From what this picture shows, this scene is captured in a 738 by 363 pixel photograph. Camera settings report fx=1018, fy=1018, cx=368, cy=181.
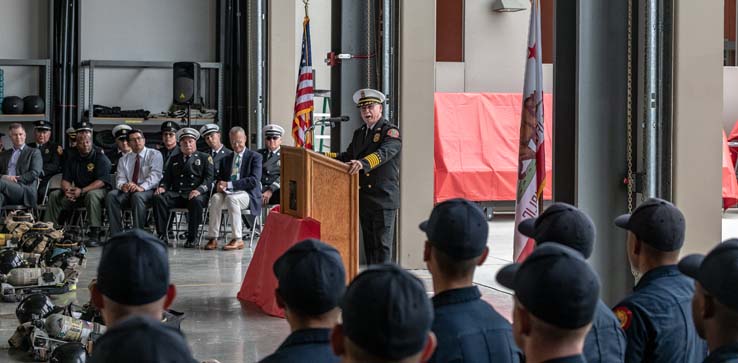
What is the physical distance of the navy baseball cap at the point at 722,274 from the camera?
234cm

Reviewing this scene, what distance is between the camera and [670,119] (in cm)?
521

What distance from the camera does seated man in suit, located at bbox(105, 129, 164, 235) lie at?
11.8 meters

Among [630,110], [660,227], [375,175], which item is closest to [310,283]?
[660,227]

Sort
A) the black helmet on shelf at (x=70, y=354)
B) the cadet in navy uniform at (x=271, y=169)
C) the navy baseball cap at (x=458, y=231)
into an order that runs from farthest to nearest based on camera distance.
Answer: the cadet in navy uniform at (x=271, y=169) → the black helmet on shelf at (x=70, y=354) → the navy baseball cap at (x=458, y=231)

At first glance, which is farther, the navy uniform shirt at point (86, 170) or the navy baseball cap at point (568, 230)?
the navy uniform shirt at point (86, 170)

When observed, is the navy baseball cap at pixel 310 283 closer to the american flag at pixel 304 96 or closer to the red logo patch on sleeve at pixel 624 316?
the red logo patch on sleeve at pixel 624 316

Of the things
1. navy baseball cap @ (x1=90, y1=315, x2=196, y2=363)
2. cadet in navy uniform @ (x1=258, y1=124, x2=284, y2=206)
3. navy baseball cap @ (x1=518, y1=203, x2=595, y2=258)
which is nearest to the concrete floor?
cadet in navy uniform @ (x1=258, y1=124, x2=284, y2=206)

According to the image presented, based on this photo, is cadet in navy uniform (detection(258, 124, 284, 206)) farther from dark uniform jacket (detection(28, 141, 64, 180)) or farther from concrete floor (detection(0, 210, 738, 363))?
dark uniform jacket (detection(28, 141, 64, 180))

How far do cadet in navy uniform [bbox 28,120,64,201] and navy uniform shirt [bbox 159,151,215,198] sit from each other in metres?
2.23

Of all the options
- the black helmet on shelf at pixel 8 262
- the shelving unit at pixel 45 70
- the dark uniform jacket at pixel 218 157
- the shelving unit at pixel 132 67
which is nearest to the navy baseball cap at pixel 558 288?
the black helmet on shelf at pixel 8 262

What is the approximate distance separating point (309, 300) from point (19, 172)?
11328 mm

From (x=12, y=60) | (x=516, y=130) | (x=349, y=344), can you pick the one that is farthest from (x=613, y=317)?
(x=12, y=60)

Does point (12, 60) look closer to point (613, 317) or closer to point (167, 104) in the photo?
point (167, 104)

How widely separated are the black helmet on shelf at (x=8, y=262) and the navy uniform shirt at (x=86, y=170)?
4.20 m
